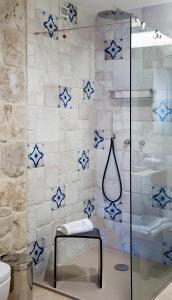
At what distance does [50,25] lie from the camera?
2.93m

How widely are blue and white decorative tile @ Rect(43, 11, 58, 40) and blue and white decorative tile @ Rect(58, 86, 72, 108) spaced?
18.0 inches

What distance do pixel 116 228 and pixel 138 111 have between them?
1.46m

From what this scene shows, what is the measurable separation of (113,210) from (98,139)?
76 centimetres

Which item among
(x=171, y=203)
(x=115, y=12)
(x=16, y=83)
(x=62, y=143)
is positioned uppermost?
(x=115, y=12)

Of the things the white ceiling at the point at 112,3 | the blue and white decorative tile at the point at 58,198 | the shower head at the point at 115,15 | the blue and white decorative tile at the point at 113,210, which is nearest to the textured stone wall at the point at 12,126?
the blue and white decorative tile at the point at 58,198

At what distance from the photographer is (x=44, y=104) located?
2896 mm

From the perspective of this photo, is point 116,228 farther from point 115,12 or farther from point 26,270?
point 115,12

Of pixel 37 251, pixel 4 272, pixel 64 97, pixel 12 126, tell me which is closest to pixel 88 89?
pixel 64 97

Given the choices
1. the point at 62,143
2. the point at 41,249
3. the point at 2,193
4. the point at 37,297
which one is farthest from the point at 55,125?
the point at 37,297

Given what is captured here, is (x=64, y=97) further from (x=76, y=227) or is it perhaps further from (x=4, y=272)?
(x=4, y=272)

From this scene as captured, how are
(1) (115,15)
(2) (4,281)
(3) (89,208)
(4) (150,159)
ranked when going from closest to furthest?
1. (2) (4,281)
2. (4) (150,159)
3. (1) (115,15)
4. (3) (89,208)

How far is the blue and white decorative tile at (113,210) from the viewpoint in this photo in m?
3.47

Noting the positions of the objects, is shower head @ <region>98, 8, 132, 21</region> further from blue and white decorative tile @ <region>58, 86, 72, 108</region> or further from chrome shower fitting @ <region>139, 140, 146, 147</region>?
chrome shower fitting @ <region>139, 140, 146, 147</region>

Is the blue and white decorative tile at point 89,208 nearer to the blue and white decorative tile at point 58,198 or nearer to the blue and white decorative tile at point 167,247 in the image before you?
the blue and white decorative tile at point 58,198
